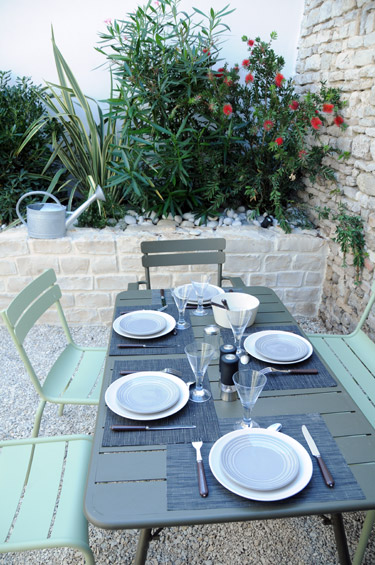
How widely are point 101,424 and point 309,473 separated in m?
0.53

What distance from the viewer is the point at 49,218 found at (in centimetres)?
262

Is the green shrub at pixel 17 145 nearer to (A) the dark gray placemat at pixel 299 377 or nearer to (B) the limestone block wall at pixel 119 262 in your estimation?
A: (B) the limestone block wall at pixel 119 262

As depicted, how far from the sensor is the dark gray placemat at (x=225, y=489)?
0.90 metres

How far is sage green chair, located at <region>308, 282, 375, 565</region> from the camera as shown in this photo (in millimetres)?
1606

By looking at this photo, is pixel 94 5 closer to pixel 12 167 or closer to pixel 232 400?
pixel 12 167

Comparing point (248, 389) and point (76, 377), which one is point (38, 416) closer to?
point (76, 377)

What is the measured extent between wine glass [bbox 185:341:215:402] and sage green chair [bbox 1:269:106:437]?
1.64 ft

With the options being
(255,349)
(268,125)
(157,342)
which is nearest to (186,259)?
(157,342)

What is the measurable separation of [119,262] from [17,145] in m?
1.04

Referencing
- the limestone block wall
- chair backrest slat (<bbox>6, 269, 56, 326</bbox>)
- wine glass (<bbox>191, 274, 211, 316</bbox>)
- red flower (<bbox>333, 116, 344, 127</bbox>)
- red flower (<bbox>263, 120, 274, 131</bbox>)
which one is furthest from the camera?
the limestone block wall

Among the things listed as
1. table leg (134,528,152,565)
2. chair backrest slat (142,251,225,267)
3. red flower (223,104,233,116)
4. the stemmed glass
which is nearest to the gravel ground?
table leg (134,528,152,565)

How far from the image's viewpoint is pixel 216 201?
113 inches

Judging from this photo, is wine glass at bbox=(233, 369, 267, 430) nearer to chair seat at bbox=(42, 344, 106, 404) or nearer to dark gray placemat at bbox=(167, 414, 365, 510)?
dark gray placemat at bbox=(167, 414, 365, 510)

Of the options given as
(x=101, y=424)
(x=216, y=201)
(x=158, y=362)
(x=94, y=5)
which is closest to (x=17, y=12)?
(x=94, y=5)
